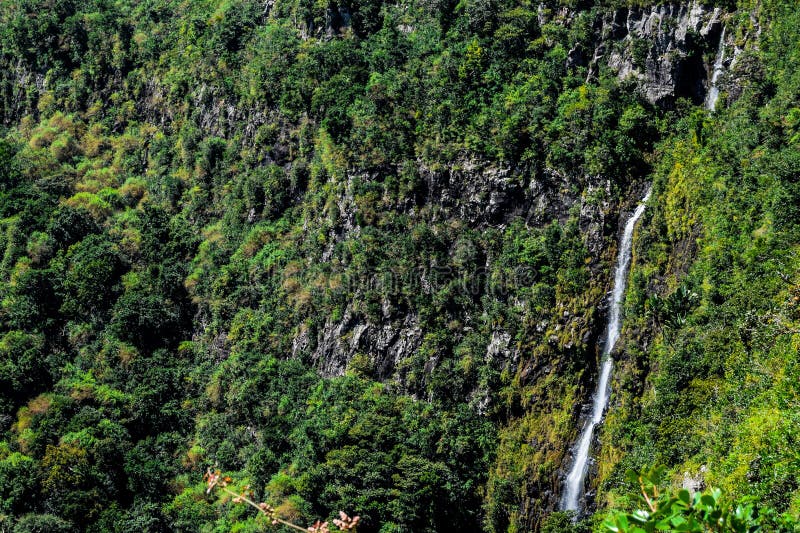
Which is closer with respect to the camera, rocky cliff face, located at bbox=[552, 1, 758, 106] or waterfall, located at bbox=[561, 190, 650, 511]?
waterfall, located at bbox=[561, 190, 650, 511]

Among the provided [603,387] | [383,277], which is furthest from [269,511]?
[383,277]

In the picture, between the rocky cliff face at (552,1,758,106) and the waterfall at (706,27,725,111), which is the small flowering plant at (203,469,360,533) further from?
the rocky cliff face at (552,1,758,106)

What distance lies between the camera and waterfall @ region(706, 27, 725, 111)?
90.8 feet

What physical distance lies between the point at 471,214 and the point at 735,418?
15668 mm

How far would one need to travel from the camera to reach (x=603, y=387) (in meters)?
27.0

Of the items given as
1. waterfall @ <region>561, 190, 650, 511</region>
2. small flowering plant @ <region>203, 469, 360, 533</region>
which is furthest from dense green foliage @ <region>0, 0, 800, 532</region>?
small flowering plant @ <region>203, 469, 360, 533</region>

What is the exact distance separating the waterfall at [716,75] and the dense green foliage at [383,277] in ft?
2.13

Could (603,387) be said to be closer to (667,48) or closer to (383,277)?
(383,277)

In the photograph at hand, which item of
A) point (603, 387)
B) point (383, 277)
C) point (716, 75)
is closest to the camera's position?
point (603, 387)

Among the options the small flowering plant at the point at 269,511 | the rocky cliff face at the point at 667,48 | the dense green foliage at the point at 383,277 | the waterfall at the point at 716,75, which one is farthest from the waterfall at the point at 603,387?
the small flowering plant at the point at 269,511

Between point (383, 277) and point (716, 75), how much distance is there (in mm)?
15327

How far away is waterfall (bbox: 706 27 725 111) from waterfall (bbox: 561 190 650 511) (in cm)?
429

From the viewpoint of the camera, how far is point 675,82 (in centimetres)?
2845

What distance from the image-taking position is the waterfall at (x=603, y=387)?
26.7 metres
